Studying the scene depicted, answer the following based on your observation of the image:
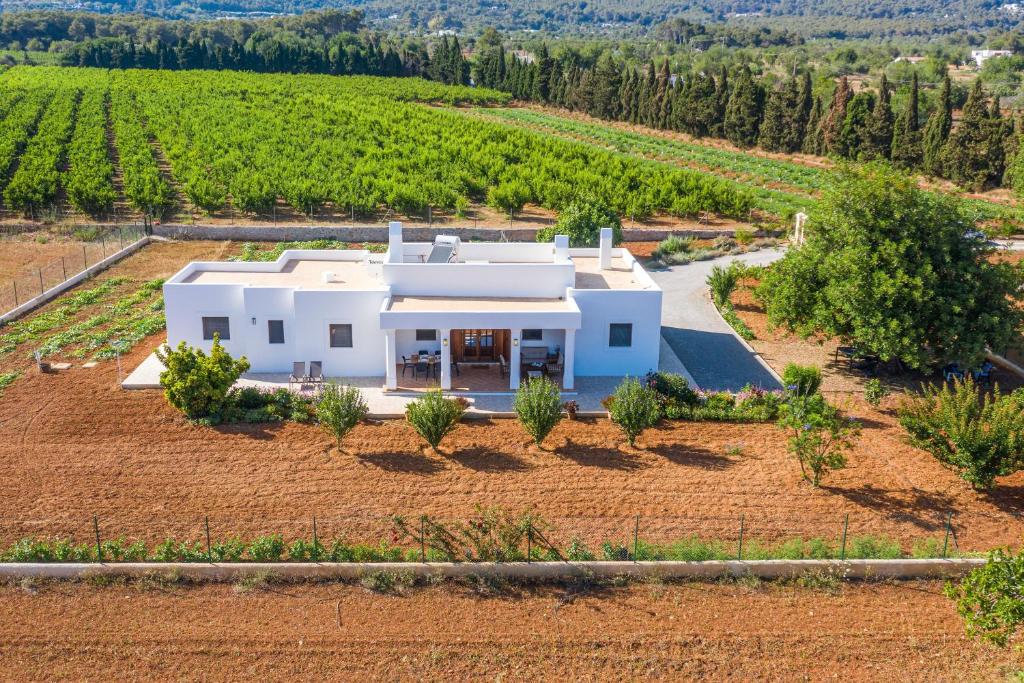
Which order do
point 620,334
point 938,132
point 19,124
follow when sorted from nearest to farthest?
point 620,334 < point 938,132 < point 19,124

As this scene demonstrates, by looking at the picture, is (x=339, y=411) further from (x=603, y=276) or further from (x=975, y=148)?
(x=975, y=148)

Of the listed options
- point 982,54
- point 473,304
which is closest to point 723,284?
point 473,304

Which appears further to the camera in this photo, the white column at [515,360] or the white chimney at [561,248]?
the white chimney at [561,248]

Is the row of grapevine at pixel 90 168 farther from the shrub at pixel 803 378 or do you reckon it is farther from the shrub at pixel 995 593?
the shrub at pixel 995 593

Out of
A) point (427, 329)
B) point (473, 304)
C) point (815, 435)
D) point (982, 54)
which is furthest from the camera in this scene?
point (982, 54)

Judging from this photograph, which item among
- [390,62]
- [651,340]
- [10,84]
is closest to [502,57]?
[390,62]

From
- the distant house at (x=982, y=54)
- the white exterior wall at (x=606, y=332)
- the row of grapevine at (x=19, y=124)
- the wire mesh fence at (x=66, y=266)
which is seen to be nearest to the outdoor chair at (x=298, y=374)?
the white exterior wall at (x=606, y=332)
